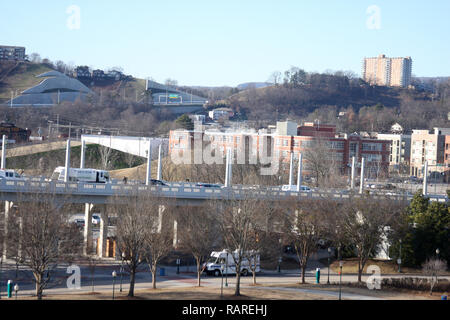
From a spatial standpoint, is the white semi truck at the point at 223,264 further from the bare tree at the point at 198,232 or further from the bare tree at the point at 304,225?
the bare tree at the point at 304,225

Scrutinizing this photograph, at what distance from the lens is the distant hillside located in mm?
151250

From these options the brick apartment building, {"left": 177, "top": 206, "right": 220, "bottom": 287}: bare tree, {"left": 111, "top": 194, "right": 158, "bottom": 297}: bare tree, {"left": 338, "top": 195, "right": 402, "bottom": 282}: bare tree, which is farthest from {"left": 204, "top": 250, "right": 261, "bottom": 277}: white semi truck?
the brick apartment building

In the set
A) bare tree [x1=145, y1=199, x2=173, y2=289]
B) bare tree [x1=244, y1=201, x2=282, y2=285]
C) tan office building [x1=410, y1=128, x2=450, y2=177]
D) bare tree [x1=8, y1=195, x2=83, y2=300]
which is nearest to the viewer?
bare tree [x1=8, y1=195, x2=83, y2=300]

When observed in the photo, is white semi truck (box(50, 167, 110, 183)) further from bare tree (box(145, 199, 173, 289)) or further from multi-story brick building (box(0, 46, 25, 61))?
multi-story brick building (box(0, 46, 25, 61))

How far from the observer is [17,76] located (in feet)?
531

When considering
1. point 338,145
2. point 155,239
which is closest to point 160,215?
point 155,239

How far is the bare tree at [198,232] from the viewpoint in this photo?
34281 millimetres

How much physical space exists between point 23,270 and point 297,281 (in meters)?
14.2

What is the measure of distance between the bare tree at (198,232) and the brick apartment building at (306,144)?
1423 inches

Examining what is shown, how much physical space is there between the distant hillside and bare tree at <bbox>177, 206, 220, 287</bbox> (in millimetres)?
111711

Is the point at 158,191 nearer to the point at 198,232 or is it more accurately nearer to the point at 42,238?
the point at 198,232

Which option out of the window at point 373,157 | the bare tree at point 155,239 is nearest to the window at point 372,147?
the window at point 373,157
